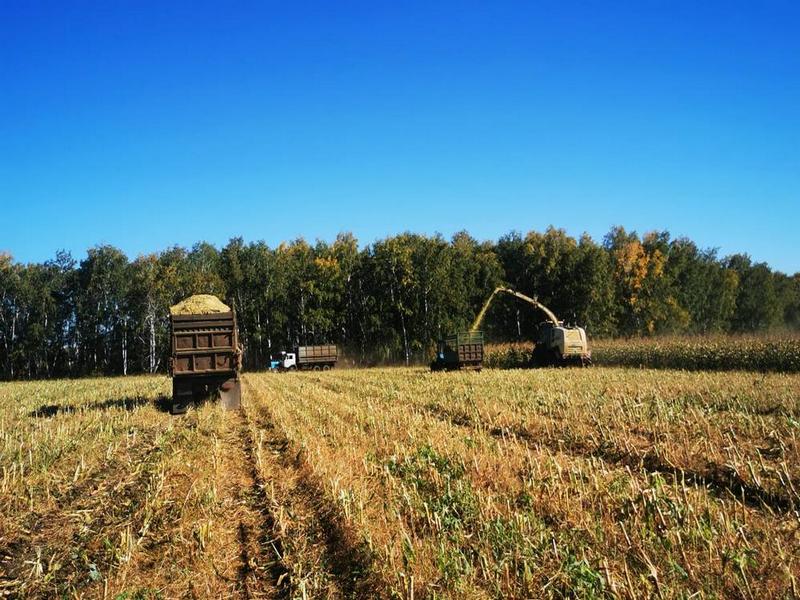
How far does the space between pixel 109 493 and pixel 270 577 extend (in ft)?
10.2

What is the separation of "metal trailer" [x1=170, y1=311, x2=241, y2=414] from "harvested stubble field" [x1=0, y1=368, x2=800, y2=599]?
324cm

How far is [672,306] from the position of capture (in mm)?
71000

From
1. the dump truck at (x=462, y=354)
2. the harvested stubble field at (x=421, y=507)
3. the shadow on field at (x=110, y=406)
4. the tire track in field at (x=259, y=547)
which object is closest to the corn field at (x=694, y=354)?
the dump truck at (x=462, y=354)

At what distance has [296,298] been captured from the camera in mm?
55938

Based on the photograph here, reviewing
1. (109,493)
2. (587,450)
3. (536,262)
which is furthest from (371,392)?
(536,262)

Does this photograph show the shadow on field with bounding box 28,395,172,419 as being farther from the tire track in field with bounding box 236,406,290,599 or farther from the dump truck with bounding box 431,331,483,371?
the dump truck with bounding box 431,331,483,371

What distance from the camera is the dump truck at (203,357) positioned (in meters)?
14.5

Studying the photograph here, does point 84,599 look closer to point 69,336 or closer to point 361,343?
point 361,343

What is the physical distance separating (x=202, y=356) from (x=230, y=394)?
4.39 feet

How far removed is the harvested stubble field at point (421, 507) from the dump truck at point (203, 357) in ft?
10.7

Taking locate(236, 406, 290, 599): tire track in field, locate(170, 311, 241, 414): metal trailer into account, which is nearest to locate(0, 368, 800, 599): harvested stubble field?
locate(236, 406, 290, 599): tire track in field

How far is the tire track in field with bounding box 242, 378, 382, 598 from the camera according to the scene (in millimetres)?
4293

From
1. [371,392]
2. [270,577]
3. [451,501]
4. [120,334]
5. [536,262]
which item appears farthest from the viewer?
[536,262]

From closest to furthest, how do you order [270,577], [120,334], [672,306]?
1. [270,577]
2. [120,334]
3. [672,306]
